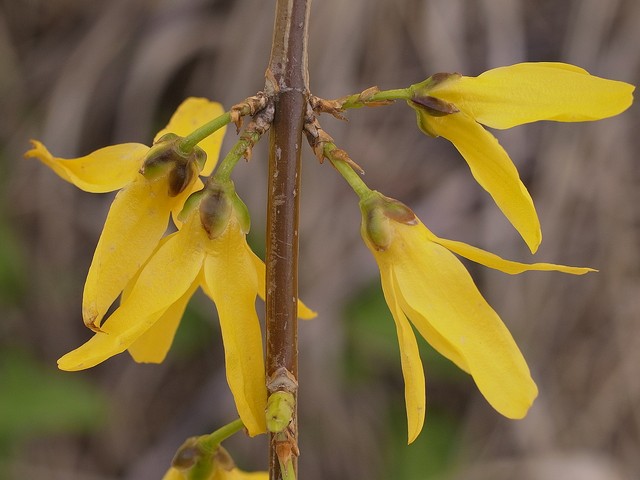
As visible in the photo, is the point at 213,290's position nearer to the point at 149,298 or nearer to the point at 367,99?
the point at 149,298

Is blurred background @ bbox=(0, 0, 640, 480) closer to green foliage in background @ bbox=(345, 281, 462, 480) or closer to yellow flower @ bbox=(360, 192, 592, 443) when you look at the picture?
green foliage in background @ bbox=(345, 281, 462, 480)

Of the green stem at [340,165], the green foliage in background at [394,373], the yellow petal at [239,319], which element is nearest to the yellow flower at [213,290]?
the yellow petal at [239,319]

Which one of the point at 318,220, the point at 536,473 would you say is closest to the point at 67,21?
the point at 318,220

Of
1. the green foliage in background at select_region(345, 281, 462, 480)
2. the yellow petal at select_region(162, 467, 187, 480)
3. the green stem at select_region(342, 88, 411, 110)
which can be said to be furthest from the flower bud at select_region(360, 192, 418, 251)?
the green foliage in background at select_region(345, 281, 462, 480)

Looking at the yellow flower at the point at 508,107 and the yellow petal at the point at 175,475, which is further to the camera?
the yellow petal at the point at 175,475

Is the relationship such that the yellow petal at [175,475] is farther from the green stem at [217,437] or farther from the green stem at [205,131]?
the green stem at [205,131]

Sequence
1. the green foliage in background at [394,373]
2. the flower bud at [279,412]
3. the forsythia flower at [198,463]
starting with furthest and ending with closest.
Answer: the green foliage in background at [394,373], the forsythia flower at [198,463], the flower bud at [279,412]
